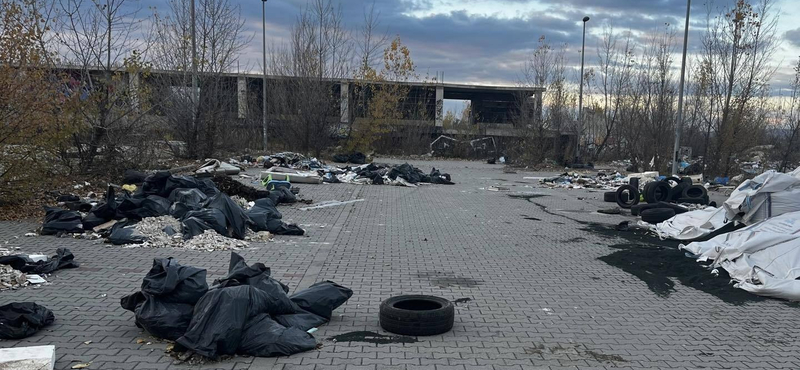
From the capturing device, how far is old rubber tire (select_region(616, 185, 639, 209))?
15.4m

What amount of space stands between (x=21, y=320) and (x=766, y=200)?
35.2 ft

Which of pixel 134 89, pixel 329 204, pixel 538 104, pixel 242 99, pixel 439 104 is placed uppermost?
pixel 439 104

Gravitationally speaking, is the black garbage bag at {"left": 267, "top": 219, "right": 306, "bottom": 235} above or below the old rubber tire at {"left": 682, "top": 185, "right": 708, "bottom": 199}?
below

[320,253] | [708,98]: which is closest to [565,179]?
[708,98]

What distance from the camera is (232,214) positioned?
9555 millimetres

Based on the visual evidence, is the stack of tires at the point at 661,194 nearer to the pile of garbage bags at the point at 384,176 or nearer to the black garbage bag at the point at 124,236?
the pile of garbage bags at the point at 384,176

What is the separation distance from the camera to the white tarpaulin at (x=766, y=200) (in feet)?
30.2

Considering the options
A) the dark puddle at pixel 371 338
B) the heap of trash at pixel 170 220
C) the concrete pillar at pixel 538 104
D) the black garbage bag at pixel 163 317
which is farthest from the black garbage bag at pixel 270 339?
the concrete pillar at pixel 538 104

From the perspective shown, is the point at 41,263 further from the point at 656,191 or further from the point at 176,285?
the point at 656,191

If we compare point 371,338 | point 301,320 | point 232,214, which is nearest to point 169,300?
point 301,320

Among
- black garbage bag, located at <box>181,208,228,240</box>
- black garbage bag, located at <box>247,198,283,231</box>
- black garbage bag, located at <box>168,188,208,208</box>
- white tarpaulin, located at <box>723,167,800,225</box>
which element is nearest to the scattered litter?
black garbage bag, located at <box>247,198,283,231</box>

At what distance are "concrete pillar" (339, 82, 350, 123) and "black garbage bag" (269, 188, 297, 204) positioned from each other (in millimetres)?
21192

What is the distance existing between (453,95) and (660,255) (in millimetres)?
50142

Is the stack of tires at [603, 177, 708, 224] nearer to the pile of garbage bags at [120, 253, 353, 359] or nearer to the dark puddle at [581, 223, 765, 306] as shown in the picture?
the dark puddle at [581, 223, 765, 306]
